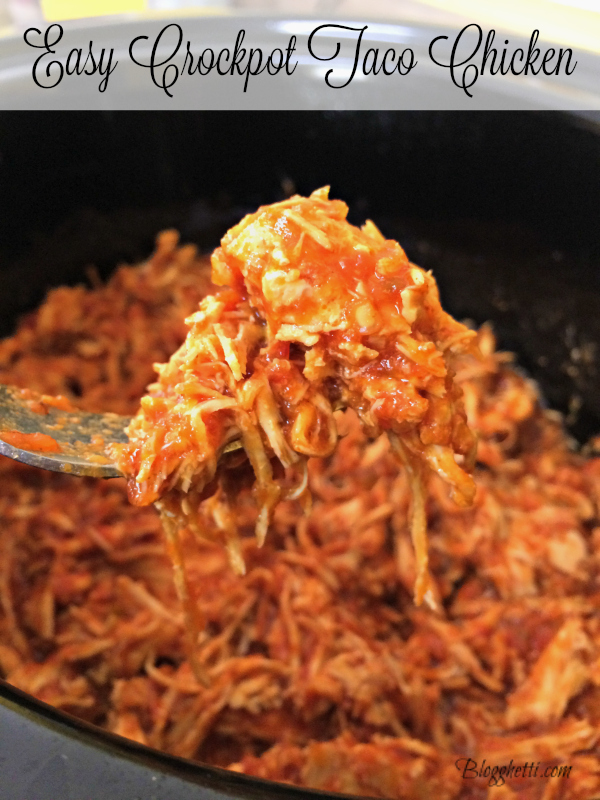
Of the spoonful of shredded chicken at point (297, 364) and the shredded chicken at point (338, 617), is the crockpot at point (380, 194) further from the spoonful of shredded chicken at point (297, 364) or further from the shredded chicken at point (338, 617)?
the spoonful of shredded chicken at point (297, 364)

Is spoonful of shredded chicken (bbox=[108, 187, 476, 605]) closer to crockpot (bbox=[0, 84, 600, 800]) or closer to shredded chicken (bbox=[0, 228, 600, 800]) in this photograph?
shredded chicken (bbox=[0, 228, 600, 800])

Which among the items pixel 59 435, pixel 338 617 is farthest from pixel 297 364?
pixel 338 617

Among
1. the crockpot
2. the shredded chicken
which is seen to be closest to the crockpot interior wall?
the crockpot

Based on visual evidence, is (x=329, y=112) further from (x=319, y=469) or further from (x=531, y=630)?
(x=531, y=630)

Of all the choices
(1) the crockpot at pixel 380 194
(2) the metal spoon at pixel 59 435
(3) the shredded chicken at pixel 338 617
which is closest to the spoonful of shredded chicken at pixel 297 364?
(2) the metal spoon at pixel 59 435

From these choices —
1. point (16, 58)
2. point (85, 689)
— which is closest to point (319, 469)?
point (85, 689)

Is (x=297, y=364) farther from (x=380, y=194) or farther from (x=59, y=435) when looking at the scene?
(x=380, y=194)
